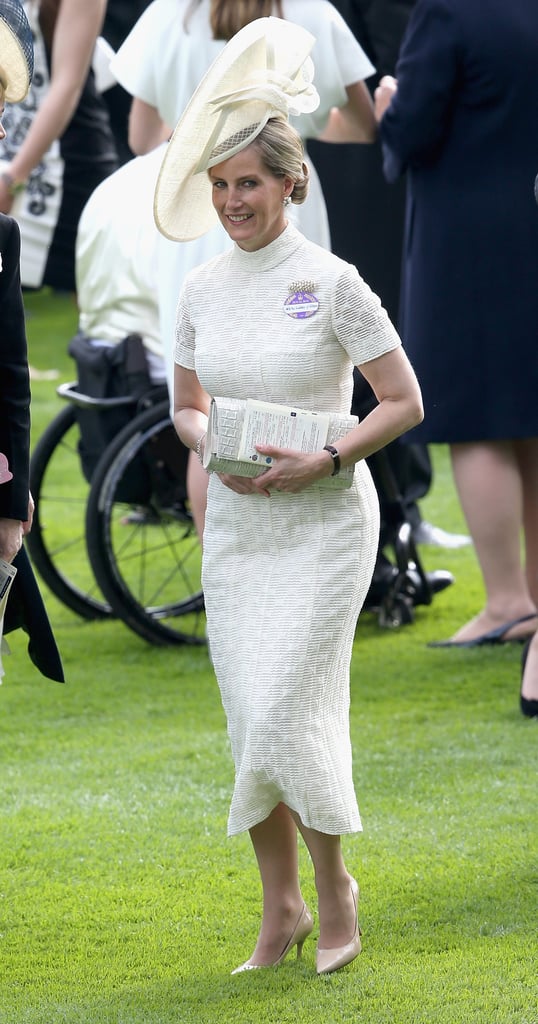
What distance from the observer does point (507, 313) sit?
15.1ft

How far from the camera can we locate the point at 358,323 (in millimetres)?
2629

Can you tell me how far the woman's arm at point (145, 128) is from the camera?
452 cm

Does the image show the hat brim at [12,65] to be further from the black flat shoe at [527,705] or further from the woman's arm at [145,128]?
the black flat shoe at [527,705]

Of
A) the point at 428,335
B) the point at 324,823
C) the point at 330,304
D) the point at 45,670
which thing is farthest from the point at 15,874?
the point at 428,335

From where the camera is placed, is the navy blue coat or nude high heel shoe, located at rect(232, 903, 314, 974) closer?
nude high heel shoe, located at rect(232, 903, 314, 974)

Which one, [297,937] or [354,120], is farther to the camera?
[354,120]

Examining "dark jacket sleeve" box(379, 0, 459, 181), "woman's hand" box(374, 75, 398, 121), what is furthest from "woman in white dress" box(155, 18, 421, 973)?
"woman's hand" box(374, 75, 398, 121)

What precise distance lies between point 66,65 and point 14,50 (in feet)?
6.81

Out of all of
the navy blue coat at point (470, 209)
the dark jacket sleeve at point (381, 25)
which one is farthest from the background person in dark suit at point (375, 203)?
the navy blue coat at point (470, 209)

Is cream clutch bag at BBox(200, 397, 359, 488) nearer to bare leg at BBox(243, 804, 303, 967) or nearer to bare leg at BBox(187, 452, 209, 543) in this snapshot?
bare leg at BBox(243, 804, 303, 967)

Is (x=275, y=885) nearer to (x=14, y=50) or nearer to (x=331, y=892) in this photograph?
(x=331, y=892)

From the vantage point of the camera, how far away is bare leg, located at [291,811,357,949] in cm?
273

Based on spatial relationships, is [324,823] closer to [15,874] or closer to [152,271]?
[15,874]

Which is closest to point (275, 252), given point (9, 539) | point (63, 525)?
point (9, 539)
